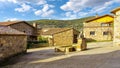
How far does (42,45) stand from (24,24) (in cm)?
1136

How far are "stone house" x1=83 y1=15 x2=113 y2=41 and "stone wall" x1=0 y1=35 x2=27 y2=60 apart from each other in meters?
22.2

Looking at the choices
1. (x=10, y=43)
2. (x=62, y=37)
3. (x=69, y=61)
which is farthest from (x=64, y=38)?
(x=69, y=61)

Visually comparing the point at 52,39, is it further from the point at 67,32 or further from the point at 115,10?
the point at 115,10

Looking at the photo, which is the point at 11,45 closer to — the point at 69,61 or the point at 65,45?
the point at 69,61

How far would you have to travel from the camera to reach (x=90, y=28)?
4028 cm

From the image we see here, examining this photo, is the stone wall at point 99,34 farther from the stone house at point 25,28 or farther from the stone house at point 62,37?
the stone house at point 25,28

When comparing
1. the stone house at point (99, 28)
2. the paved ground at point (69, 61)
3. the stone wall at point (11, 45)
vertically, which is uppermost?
the stone house at point (99, 28)

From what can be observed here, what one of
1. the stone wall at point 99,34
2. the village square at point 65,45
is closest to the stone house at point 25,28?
the village square at point 65,45

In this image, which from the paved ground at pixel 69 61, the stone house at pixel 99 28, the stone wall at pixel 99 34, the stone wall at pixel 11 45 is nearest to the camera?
the paved ground at pixel 69 61

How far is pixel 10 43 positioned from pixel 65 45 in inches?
686

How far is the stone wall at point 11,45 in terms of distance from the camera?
15.0 meters

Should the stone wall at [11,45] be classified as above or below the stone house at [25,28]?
below

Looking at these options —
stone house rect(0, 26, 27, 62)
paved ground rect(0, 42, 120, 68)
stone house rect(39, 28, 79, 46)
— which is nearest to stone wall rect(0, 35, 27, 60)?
stone house rect(0, 26, 27, 62)

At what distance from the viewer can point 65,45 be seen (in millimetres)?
33125
